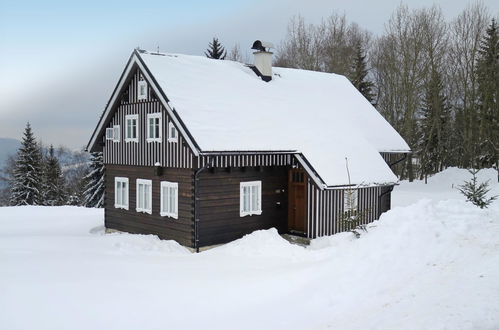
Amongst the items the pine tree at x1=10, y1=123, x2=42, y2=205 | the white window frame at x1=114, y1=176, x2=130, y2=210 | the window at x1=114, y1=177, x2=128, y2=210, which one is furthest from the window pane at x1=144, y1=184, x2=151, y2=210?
the pine tree at x1=10, y1=123, x2=42, y2=205

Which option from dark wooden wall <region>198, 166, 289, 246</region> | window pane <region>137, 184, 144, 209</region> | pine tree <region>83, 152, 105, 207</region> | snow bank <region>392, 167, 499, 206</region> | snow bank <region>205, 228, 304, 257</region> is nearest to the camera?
snow bank <region>205, 228, 304, 257</region>

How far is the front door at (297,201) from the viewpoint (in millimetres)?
19031

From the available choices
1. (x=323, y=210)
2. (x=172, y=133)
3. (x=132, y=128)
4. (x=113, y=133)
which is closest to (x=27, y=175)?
(x=113, y=133)

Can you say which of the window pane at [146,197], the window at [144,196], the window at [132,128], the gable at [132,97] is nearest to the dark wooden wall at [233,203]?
the gable at [132,97]

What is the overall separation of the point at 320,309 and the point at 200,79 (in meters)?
12.4

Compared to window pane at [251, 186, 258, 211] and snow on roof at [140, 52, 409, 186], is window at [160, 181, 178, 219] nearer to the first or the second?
snow on roof at [140, 52, 409, 186]

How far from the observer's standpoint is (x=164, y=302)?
10.2 meters

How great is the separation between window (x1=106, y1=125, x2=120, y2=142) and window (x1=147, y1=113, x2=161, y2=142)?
2.55m

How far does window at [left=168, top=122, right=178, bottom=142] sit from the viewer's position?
17.2 meters

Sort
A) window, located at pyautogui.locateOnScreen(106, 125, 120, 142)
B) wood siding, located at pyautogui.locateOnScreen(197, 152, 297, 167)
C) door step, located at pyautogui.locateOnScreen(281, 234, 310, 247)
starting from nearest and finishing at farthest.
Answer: wood siding, located at pyautogui.locateOnScreen(197, 152, 297, 167)
door step, located at pyautogui.locateOnScreen(281, 234, 310, 247)
window, located at pyautogui.locateOnScreen(106, 125, 120, 142)

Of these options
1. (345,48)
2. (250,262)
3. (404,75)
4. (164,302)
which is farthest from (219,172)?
(345,48)

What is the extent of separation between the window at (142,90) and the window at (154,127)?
0.85 metres

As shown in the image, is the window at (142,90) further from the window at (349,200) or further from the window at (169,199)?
the window at (349,200)

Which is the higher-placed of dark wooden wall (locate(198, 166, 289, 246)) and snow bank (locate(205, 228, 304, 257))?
dark wooden wall (locate(198, 166, 289, 246))
